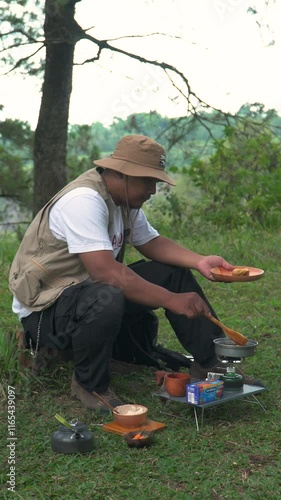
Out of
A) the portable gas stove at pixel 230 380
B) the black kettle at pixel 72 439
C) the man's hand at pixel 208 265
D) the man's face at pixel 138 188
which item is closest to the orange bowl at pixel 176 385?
the portable gas stove at pixel 230 380

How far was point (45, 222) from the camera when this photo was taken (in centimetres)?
356

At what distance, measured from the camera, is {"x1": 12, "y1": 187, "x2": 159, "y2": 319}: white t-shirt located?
3324 mm

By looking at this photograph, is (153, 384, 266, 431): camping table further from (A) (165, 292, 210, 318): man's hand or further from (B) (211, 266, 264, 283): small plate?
(B) (211, 266, 264, 283): small plate

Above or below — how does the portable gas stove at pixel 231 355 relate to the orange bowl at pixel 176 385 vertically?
above

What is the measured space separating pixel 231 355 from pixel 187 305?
29cm

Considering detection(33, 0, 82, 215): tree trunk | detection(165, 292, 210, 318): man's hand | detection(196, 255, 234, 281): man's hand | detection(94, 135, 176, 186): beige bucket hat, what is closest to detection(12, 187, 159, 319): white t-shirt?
detection(94, 135, 176, 186): beige bucket hat

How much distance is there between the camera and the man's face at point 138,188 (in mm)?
3496

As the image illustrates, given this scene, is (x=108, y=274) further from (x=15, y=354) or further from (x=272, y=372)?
(x=272, y=372)

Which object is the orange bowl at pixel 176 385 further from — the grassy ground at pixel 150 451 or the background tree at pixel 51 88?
the background tree at pixel 51 88

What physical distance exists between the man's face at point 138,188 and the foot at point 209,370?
839 mm

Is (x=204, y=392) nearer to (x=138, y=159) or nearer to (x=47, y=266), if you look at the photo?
(x=47, y=266)

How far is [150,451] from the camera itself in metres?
3.05

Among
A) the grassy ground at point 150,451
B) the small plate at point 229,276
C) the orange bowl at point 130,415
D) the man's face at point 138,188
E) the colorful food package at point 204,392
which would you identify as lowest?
the grassy ground at point 150,451

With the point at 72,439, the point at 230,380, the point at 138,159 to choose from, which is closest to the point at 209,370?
the point at 230,380
